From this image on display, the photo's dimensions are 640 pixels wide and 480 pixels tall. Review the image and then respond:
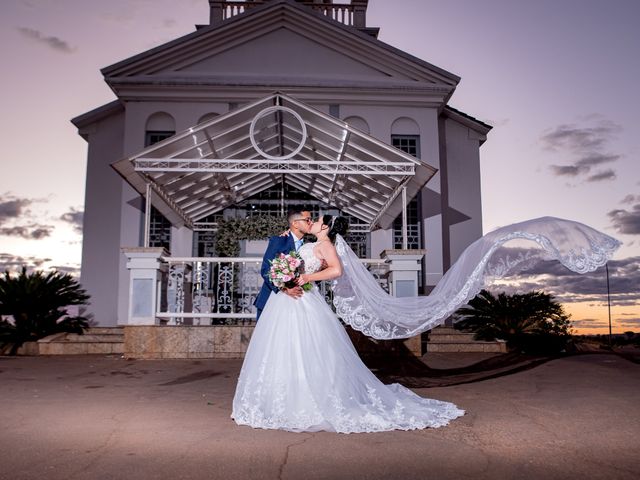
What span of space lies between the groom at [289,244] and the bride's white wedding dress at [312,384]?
134 millimetres

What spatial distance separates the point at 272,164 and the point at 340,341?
8504 mm

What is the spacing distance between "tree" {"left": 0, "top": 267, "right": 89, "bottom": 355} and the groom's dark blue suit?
9326mm

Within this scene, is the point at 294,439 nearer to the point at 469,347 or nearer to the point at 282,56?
the point at 469,347

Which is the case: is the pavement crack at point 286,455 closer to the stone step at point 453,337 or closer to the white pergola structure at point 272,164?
the white pergola structure at point 272,164

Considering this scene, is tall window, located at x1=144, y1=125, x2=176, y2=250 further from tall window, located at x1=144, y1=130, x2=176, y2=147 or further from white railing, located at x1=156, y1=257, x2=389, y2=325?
white railing, located at x1=156, y1=257, x2=389, y2=325

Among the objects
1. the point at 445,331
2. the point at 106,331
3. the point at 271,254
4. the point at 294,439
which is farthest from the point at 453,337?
the point at 294,439

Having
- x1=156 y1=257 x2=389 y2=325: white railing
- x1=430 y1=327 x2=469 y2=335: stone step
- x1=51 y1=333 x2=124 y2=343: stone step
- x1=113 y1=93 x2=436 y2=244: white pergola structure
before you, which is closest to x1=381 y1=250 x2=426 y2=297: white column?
x1=156 y1=257 x2=389 y2=325: white railing

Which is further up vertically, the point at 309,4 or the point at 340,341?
the point at 309,4

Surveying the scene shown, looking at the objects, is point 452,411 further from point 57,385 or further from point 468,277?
point 57,385

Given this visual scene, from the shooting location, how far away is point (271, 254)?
665 cm

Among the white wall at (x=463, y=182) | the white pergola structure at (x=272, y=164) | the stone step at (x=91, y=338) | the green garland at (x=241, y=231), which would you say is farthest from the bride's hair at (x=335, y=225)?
the white wall at (x=463, y=182)

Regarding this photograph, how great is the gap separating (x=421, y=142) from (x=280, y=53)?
511 cm

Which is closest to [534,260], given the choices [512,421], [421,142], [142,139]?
[512,421]

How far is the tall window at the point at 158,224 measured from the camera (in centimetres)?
1767
